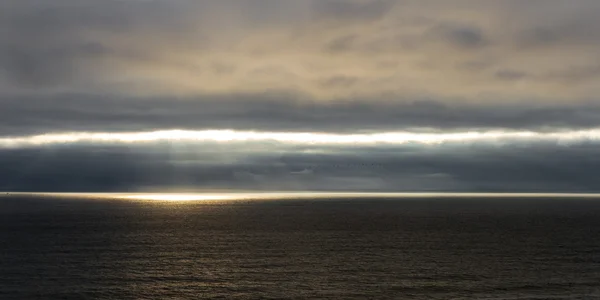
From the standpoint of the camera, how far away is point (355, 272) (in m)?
108

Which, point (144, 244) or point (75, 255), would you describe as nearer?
point (75, 255)

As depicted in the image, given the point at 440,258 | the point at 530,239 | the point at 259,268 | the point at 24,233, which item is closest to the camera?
the point at 259,268

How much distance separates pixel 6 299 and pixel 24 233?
115 meters

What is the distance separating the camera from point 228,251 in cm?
14012

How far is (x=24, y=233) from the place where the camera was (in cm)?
19000

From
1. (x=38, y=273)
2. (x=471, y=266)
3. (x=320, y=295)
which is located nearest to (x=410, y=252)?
(x=471, y=266)

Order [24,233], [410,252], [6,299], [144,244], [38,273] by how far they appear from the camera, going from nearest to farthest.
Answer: [6,299] < [38,273] < [410,252] < [144,244] < [24,233]

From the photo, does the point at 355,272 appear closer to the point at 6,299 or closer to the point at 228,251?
the point at 228,251

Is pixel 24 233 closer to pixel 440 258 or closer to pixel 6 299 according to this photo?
pixel 6 299

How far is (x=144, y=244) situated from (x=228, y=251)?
28986mm

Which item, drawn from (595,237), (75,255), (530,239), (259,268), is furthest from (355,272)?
(595,237)

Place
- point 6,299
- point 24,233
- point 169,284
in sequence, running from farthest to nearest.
Answer: point 24,233
point 169,284
point 6,299

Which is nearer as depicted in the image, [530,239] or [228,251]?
[228,251]

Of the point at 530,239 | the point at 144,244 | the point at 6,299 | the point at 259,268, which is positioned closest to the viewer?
the point at 6,299
